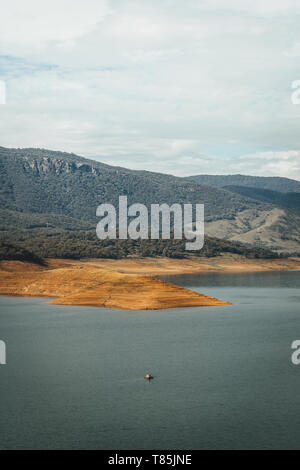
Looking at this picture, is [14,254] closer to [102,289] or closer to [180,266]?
[102,289]

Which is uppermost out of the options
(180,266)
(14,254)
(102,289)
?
(180,266)

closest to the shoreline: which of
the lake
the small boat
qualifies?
the lake

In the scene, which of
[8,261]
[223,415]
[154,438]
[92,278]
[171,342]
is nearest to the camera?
[154,438]

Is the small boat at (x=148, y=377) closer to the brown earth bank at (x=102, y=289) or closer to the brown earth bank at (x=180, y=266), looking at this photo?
the brown earth bank at (x=102, y=289)

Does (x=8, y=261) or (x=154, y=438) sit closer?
(x=154, y=438)

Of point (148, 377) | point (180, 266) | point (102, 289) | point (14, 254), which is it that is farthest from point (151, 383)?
point (180, 266)
